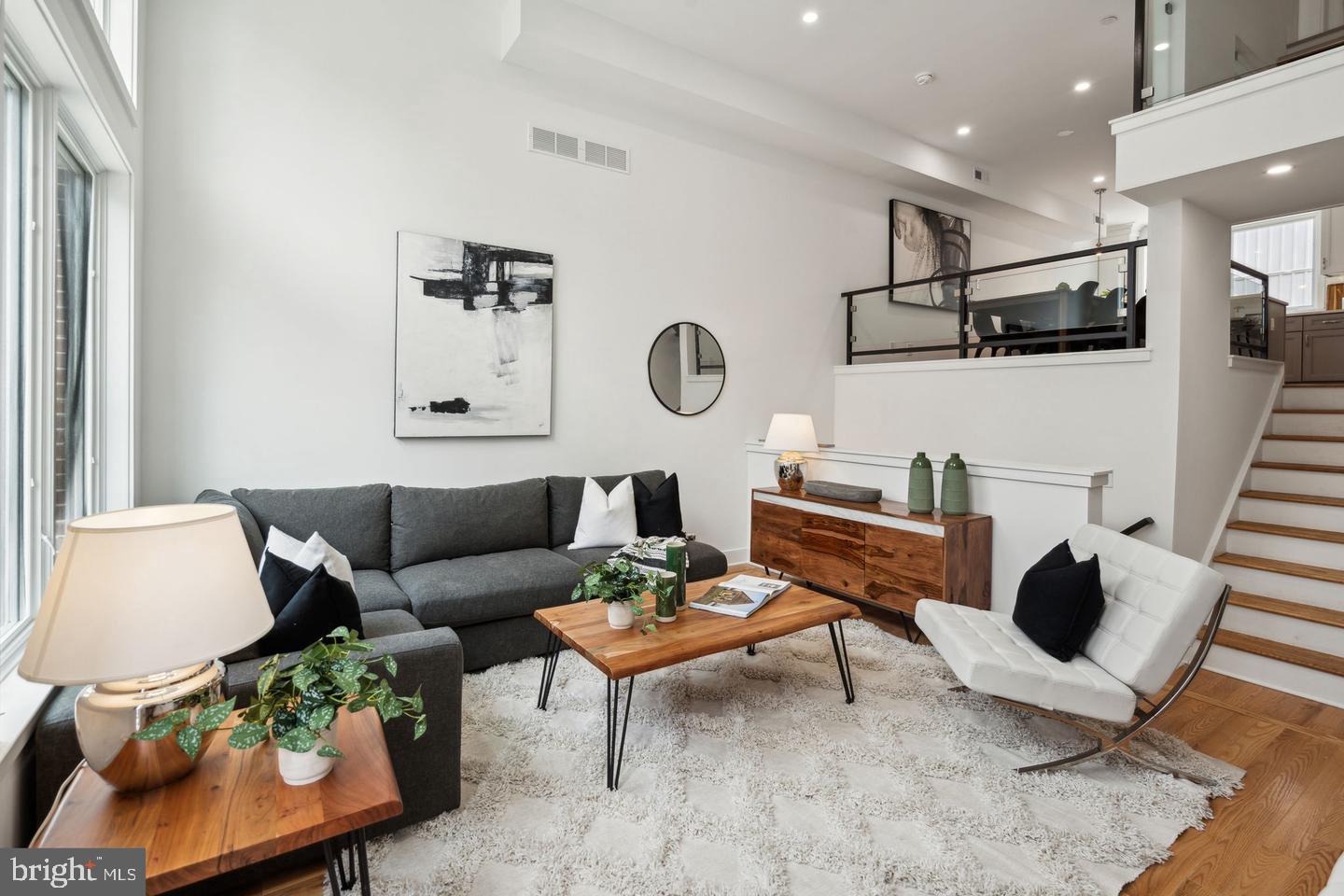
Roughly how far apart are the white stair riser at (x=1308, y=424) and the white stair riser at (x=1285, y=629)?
1956 mm

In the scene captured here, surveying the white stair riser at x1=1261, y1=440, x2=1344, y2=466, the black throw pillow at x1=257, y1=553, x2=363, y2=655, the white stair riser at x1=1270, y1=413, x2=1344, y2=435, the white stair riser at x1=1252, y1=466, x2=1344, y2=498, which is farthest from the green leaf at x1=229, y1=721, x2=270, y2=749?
the white stair riser at x1=1270, y1=413, x2=1344, y2=435

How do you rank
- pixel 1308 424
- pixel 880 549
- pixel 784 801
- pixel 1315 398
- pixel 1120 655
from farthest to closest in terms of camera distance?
pixel 1315 398
pixel 1308 424
pixel 880 549
pixel 1120 655
pixel 784 801

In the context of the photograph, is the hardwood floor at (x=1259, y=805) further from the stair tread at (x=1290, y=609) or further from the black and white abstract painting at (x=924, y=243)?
the black and white abstract painting at (x=924, y=243)

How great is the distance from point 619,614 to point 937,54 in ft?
14.2

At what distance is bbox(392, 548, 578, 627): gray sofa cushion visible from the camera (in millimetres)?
Answer: 2961

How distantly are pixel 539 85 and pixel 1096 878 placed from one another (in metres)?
4.65

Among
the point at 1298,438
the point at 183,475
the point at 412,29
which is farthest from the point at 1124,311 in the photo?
the point at 183,475

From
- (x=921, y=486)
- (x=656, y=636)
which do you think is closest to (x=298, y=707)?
(x=656, y=636)

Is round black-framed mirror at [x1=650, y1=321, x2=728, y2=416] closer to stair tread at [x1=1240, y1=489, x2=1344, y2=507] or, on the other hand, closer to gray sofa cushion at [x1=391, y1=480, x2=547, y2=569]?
gray sofa cushion at [x1=391, y1=480, x2=547, y2=569]

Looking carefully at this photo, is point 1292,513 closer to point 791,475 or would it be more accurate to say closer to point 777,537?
point 791,475

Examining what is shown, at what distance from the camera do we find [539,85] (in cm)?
409

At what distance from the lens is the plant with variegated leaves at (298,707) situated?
48.0 inches

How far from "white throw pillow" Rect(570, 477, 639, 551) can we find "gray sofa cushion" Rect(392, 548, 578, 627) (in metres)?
0.36

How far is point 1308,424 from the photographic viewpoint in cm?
449
